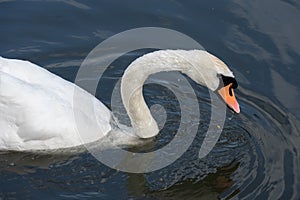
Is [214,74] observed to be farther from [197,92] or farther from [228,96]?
[197,92]

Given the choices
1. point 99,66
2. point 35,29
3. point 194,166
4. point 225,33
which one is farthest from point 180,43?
point 194,166

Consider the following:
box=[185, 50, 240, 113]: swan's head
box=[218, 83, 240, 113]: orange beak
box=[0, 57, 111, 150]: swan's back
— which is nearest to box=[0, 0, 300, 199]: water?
box=[0, 57, 111, 150]: swan's back

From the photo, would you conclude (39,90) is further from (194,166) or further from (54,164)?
(194,166)

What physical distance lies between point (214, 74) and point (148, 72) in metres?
0.76

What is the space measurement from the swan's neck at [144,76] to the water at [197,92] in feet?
0.84

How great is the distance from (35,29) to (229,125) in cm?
323

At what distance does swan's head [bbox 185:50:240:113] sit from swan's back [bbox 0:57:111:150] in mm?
1216

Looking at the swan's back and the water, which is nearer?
the water

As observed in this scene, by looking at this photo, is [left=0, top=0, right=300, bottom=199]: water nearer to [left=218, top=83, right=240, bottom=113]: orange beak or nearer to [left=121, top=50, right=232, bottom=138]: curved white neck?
[left=121, top=50, right=232, bottom=138]: curved white neck

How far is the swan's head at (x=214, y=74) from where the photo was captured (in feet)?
23.4

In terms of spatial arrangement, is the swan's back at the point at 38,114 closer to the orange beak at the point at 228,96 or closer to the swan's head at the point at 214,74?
the swan's head at the point at 214,74

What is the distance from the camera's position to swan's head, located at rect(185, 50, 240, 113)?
281 inches

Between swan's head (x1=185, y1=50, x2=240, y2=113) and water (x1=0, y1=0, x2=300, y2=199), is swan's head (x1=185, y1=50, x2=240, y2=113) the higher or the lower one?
the higher one

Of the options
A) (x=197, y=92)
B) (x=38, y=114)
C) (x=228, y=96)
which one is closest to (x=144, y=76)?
(x=228, y=96)
